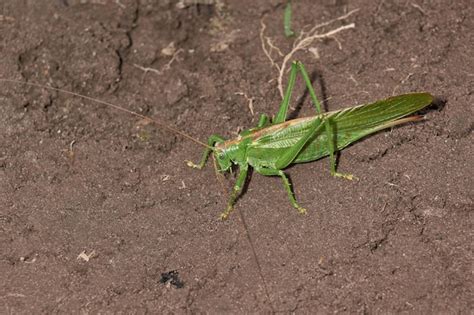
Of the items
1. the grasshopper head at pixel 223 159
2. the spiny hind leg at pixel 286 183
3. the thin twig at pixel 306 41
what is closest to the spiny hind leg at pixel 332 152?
the spiny hind leg at pixel 286 183

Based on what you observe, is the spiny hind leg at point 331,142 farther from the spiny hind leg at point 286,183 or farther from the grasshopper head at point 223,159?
the grasshopper head at point 223,159

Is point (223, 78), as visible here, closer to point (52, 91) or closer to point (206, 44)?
point (206, 44)

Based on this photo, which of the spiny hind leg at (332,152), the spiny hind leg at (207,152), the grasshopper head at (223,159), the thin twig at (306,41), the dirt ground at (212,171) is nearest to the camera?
the dirt ground at (212,171)

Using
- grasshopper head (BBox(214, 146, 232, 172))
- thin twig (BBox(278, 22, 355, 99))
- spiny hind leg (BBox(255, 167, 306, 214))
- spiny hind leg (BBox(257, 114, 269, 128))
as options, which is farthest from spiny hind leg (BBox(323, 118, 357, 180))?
thin twig (BBox(278, 22, 355, 99))

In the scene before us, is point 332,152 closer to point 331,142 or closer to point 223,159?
point 331,142

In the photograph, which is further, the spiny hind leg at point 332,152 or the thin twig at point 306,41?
the thin twig at point 306,41

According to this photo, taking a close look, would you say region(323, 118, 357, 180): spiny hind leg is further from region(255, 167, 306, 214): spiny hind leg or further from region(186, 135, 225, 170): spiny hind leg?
region(186, 135, 225, 170): spiny hind leg

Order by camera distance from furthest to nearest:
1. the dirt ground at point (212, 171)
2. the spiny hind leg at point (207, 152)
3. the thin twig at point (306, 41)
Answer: the thin twig at point (306, 41)
the spiny hind leg at point (207, 152)
the dirt ground at point (212, 171)

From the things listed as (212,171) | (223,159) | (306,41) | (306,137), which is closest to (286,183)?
(306,137)
